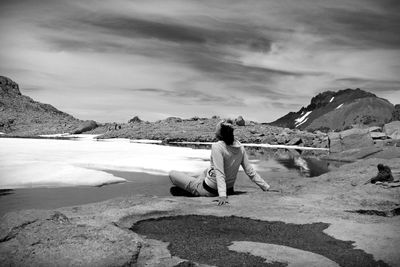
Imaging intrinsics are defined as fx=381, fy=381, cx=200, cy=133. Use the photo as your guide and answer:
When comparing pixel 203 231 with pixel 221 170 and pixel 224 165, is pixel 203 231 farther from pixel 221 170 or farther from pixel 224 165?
pixel 224 165

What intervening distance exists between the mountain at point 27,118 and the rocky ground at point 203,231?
83.7m

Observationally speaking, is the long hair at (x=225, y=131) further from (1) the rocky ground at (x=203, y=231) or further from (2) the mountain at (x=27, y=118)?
(2) the mountain at (x=27, y=118)

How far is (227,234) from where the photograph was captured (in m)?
5.89

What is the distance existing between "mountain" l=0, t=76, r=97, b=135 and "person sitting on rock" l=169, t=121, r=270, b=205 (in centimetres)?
8168

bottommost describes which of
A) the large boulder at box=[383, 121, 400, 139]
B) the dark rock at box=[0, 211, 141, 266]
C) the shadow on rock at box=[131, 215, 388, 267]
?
the shadow on rock at box=[131, 215, 388, 267]

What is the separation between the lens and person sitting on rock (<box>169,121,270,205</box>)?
27.2 ft

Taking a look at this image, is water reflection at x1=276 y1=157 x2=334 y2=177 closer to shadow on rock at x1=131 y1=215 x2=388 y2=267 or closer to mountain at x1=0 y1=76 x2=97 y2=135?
shadow on rock at x1=131 y1=215 x2=388 y2=267

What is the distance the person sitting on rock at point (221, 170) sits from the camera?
8281mm

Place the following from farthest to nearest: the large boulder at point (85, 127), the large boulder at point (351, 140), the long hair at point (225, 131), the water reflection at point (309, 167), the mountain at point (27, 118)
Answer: the mountain at point (27, 118), the large boulder at point (85, 127), the large boulder at point (351, 140), the water reflection at point (309, 167), the long hair at point (225, 131)

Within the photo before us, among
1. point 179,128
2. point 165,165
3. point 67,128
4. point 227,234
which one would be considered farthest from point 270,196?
Answer: point 67,128

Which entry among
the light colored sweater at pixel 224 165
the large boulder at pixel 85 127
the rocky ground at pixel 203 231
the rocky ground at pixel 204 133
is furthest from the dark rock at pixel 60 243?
the large boulder at pixel 85 127

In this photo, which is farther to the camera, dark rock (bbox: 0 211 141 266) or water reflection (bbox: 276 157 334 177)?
water reflection (bbox: 276 157 334 177)

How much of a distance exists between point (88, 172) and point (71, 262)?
1057 cm

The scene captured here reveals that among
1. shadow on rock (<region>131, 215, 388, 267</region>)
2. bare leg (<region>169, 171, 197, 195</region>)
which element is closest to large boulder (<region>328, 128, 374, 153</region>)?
bare leg (<region>169, 171, 197, 195</region>)
